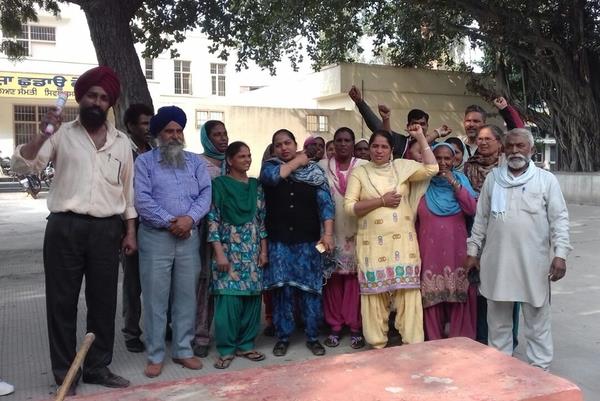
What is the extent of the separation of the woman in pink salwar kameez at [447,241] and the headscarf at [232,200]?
4.01ft

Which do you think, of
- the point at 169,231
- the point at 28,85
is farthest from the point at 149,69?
the point at 169,231

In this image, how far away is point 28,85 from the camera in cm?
2152

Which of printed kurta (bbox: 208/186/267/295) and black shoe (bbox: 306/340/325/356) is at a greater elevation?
printed kurta (bbox: 208/186/267/295)

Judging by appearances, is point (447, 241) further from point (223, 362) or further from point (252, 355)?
point (223, 362)

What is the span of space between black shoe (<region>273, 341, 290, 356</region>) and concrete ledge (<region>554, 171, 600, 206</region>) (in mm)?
11372

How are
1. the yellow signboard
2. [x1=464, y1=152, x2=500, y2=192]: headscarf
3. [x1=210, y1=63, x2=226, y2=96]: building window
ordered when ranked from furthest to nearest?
[x1=210, y1=63, x2=226, y2=96]: building window < the yellow signboard < [x1=464, y1=152, x2=500, y2=192]: headscarf

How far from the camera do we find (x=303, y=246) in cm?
389

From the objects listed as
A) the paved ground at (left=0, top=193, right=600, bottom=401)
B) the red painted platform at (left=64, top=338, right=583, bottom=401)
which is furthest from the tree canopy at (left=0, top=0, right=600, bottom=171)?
the red painted platform at (left=64, top=338, right=583, bottom=401)

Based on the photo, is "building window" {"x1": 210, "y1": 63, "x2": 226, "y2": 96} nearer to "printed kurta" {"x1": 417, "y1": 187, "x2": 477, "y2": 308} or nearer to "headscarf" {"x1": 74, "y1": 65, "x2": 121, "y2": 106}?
"headscarf" {"x1": 74, "y1": 65, "x2": 121, "y2": 106}

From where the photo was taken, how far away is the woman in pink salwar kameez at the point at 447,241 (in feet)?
12.3

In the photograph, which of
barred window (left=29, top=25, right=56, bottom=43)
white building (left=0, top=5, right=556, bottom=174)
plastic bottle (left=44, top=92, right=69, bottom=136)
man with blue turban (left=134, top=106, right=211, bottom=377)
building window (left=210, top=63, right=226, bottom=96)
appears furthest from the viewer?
building window (left=210, top=63, right=226, bottom=96)

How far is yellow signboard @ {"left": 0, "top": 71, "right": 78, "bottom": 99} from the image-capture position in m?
21.2

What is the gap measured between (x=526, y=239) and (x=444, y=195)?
2.23 feet

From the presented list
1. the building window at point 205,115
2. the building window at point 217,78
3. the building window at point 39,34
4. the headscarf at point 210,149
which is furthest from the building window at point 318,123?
the headscarf at point 210,149
